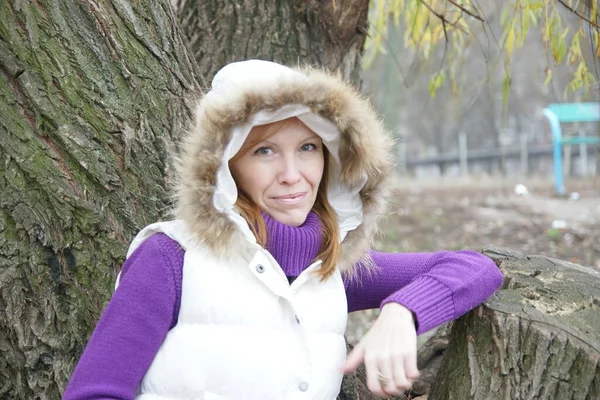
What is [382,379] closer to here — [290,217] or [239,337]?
[239,337]

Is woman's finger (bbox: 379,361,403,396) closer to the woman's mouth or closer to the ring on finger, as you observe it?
the ring on finger

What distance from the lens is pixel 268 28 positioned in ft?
10.8

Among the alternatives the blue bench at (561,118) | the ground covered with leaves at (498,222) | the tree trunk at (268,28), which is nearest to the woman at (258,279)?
the tree trunk at (268,28)

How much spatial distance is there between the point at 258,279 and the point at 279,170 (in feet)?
1.00

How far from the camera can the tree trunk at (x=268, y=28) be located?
10.7ft

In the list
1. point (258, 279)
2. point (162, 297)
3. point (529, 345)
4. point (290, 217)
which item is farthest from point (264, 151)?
point (529, 345)

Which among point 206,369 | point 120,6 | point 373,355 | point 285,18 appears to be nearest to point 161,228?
point 206,369

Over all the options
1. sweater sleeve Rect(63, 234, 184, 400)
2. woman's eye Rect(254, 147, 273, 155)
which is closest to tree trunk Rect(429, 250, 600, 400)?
woman's eye Rect(254, 147, 273, 155)

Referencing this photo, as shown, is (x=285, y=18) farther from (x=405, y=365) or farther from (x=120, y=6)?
(x=405, y=365)

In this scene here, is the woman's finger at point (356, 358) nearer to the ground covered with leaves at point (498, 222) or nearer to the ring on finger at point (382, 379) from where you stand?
the ring on finger at point (382, 379)

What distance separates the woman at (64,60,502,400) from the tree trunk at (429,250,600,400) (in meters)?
0.11

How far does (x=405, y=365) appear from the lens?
1717 millimetres

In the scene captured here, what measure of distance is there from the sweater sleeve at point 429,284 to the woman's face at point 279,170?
1.20ft

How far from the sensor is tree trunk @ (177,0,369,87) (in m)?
3.27
